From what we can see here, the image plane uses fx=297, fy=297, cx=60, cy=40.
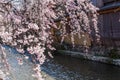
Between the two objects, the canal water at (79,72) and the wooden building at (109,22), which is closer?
the canal water at (79,72)

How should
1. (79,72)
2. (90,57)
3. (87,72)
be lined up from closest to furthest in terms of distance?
(87,72), (79,72), (90,57)

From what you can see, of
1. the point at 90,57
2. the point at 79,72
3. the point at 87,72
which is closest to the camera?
the point at 87,72

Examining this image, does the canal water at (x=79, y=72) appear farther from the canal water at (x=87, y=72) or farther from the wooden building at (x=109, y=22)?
the wooden building at (x=109, y=22)

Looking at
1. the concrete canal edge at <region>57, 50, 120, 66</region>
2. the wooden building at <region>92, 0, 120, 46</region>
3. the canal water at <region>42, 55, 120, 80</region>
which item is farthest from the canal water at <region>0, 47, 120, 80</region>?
the wooden building at <region>92, 0, 120, 46</region>

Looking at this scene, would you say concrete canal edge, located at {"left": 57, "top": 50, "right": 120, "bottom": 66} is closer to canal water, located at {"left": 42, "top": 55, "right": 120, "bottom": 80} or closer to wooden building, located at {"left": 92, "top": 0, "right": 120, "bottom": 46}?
canal water, located at {"left": 42, "top": 55, "right": 120, "bottom": 80}

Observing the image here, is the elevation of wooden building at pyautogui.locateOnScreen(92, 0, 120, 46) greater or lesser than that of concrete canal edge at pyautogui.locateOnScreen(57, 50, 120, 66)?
greater

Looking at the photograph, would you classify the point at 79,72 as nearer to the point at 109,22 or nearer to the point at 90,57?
the point at 90,57

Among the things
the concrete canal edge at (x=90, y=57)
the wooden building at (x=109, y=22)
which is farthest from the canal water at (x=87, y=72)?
the wooden building at (x=109, y=22)

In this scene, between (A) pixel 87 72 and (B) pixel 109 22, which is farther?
(B) pixel 109 22

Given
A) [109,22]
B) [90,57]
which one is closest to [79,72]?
[90,57]

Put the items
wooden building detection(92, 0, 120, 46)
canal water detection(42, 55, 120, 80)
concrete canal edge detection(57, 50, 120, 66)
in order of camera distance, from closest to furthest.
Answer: canal water detection(42, 55, 120, 80) < concrete canal edge detection(57, 50, 120, 66) < wooden building detection(92, 0, 120, 46)

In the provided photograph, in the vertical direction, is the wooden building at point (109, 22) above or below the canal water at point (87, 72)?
above

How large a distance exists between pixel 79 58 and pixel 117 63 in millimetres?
5094

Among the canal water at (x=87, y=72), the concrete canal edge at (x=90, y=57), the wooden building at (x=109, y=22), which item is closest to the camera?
the canal water at (x=87, y=72)
